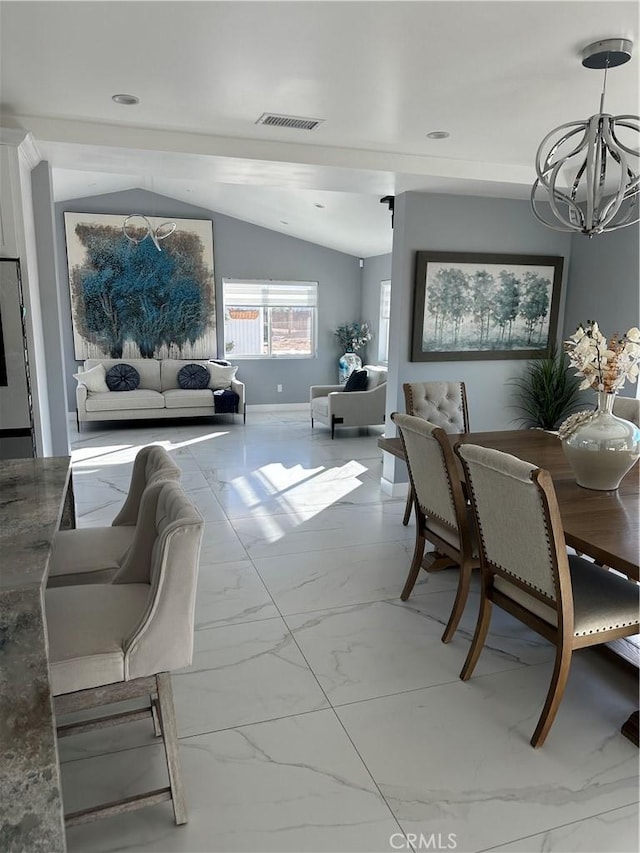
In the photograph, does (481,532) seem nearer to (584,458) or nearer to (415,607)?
(584,458)

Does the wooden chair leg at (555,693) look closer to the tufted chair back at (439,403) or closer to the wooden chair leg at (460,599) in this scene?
the wooden chair leg at (460,599)

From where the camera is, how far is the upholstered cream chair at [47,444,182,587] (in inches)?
81.1

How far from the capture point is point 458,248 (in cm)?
471

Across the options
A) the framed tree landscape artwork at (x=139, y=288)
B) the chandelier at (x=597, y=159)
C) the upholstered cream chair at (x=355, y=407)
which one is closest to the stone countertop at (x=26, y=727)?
the chandelier at (x=597, y=159)

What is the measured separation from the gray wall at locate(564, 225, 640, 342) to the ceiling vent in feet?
8.74

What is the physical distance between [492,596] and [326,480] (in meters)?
3.04

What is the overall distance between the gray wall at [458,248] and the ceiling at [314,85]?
18 cm

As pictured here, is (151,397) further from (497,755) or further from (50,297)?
(497,755)

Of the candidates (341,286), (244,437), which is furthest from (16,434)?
(341,286)

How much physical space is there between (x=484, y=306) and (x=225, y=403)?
4.07 meters

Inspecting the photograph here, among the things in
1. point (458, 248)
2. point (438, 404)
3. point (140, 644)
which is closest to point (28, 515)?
point (140, 644)

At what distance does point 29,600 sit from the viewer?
4.29 ft

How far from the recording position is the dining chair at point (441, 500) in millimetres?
2494

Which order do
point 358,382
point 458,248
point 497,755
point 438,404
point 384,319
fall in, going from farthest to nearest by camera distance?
point 384,319
point 358,382
point 458,248
point 438,404
point 497,755
